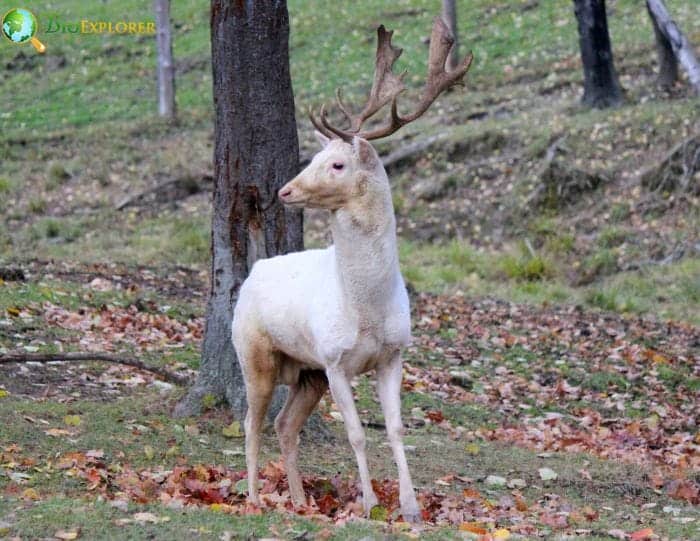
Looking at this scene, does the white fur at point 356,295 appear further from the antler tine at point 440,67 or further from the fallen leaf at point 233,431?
the fallen leaf at point 233,431

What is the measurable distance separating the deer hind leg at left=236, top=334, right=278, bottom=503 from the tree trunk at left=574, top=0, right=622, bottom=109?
13.6m

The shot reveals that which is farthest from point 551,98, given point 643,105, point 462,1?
point 462,1

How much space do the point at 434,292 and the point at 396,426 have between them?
30.1 ft

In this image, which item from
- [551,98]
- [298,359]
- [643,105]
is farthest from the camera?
[551,98]

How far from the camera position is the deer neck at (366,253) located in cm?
609

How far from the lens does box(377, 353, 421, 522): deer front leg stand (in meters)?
6.09

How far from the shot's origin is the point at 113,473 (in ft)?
23.0

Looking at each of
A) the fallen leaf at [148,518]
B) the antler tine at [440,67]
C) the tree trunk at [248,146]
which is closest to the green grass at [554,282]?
the tree trunk at [248,146]

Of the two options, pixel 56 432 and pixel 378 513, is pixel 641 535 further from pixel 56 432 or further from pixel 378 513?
pixel 56 432

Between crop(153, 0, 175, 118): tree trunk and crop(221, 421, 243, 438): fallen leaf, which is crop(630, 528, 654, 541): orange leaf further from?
crop(153, 0, 175, 118): tree trunk

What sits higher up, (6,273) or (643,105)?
(643,105)

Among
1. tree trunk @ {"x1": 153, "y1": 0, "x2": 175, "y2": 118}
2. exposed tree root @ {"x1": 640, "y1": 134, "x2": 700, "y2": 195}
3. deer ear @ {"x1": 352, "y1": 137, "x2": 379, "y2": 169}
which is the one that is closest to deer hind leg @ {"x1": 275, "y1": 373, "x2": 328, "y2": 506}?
deer ear @ {"x1": 352, "y1": 137, "x2": 379, "y2": 169}

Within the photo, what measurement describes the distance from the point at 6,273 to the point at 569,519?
8128mm

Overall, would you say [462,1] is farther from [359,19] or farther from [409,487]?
[409,487]
